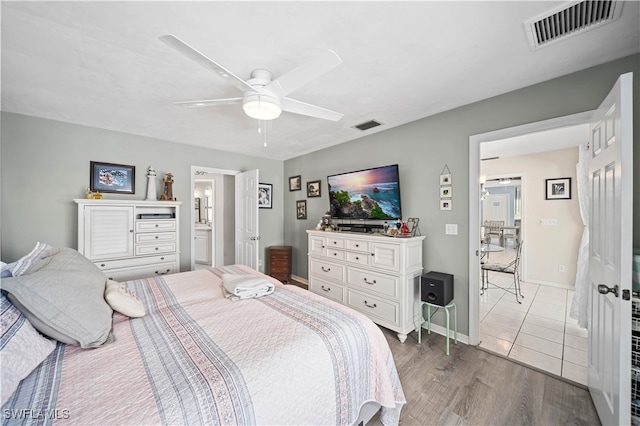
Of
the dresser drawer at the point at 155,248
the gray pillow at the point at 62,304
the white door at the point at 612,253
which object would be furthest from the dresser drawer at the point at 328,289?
the gray pillow at the point at 62,304

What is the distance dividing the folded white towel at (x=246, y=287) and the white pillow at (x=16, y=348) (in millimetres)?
903

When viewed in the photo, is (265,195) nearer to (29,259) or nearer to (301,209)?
(301,209)

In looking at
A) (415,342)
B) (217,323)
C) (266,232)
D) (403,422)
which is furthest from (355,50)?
(266,232)

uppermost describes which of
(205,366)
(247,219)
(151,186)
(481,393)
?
(151,186)

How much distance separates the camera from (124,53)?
1.68 meters

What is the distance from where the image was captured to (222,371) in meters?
0.98

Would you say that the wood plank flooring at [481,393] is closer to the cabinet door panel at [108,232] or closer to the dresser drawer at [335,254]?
the dresser drawer at [335,254]

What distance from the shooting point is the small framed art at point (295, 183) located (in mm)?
4695

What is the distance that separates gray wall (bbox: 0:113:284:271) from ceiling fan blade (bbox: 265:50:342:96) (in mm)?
2818

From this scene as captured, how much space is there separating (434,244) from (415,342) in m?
1.08

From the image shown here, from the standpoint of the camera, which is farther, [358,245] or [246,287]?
[358,245]

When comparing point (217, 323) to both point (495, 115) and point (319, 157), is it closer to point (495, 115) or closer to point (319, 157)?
point (495, 115)

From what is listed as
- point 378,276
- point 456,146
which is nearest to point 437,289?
point 378,276

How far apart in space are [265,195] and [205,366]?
13.0 feet
